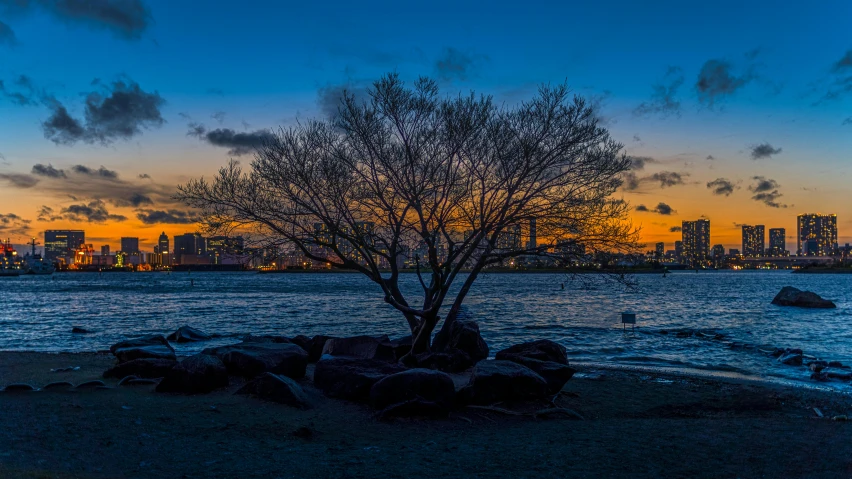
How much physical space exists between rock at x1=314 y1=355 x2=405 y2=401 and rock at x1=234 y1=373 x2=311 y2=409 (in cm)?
102

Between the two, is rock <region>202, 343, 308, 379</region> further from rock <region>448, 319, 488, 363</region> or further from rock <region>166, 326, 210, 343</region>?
rock <region>166, 326, 210, 343</region>

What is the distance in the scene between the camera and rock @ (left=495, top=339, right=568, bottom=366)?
1847 centimetres

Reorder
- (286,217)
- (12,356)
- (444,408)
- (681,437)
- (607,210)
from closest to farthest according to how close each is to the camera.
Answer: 1. (681,437)
2. (444,408)
3. (607,210)
4. (286,217)
5. (12,356)

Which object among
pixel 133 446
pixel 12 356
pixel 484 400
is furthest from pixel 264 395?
pixel 12 356

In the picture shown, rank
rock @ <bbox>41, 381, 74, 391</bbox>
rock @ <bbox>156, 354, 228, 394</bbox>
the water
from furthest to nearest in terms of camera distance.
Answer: the water → rock @ <bbox>156, 354, 228, 394</bbox> → rock @ <bbox>41, 381, 74, 391</bbox>

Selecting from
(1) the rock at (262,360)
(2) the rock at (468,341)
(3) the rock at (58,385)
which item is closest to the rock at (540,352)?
(2) the rock at (468,341)

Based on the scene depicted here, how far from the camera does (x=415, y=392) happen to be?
503 inches

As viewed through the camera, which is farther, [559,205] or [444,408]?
[559,205]

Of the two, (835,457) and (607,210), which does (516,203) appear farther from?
(835,457)

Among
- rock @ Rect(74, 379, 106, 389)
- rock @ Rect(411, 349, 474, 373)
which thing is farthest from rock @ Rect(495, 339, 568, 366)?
rock @ Rect(74, 379, 106, 389)

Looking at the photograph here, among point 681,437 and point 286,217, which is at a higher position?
point 286,217

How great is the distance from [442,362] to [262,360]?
5314 millimetres

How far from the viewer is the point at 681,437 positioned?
11258mm

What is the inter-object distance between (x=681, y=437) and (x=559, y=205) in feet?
25.1
